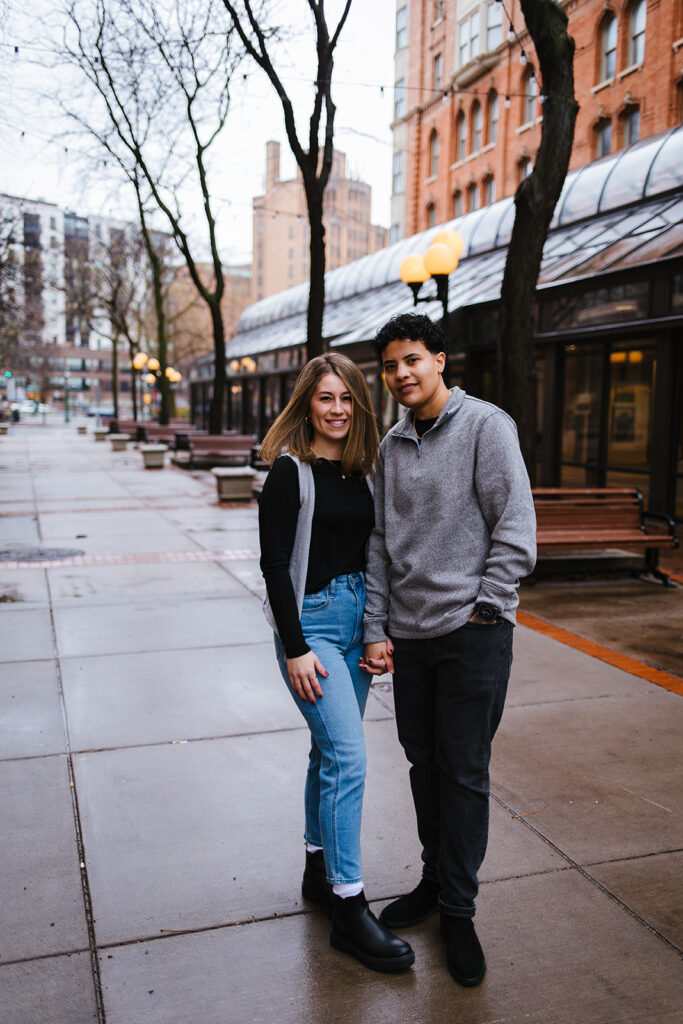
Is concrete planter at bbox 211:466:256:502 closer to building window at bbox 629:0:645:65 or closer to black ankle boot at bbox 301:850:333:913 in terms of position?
black ankle boot at bbox 301:850:333:913

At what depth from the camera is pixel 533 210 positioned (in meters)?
8.65

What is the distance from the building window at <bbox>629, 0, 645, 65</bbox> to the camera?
74.4 feet

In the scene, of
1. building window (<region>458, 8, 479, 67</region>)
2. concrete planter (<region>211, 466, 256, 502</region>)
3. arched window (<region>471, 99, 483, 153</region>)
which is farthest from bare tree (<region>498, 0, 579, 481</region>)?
arched window (<region>471, 99, 483, 153</region>)

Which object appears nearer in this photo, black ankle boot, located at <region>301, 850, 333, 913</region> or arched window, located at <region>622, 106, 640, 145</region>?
black ankle boot, located at <region>301, 850, 333, 913</region>

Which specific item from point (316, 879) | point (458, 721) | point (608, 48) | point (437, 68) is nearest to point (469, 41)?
point (437, 68)

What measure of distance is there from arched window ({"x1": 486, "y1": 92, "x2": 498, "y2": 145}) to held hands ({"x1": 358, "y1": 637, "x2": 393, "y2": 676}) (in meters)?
31.9

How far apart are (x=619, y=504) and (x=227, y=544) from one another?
4.84 meters

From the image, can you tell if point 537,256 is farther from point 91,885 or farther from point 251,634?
point 91,885

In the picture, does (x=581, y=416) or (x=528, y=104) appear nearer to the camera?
(x=581, y=416)

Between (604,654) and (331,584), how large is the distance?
396 cm

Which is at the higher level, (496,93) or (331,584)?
(496,93)

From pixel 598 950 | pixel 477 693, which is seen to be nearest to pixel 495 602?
pixel 477 693

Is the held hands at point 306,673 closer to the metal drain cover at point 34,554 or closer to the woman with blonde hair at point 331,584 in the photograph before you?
the woman with blonde hair at point 331,584

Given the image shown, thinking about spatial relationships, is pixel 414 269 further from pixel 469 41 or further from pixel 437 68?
pixel 437 68
